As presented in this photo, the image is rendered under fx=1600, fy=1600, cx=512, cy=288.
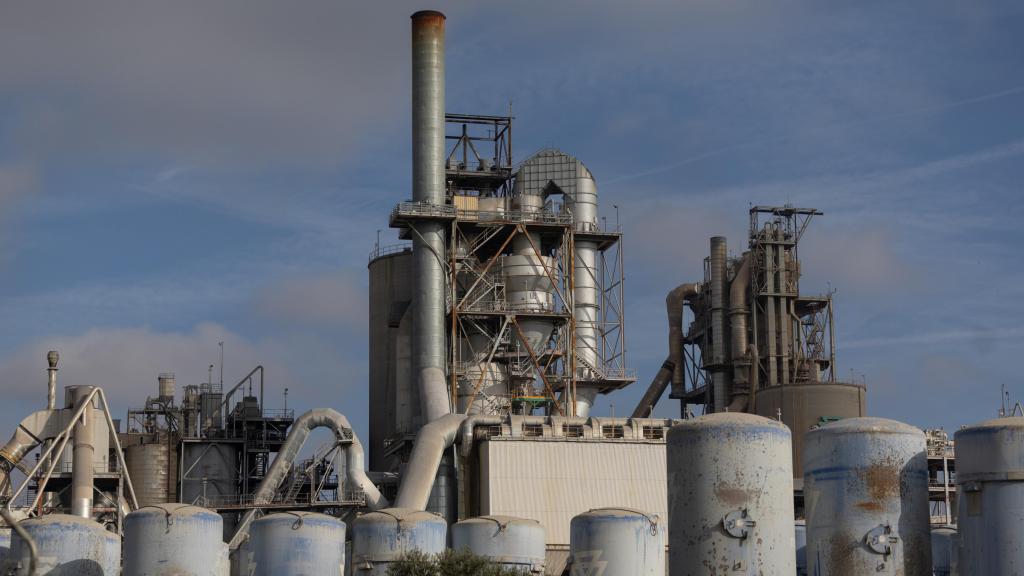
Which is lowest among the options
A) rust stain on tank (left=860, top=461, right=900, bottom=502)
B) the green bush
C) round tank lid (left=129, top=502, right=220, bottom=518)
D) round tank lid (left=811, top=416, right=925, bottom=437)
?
the green bush

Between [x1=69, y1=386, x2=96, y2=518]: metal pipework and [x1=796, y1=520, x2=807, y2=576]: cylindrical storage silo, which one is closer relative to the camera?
[x1=796, y1=520, x2=807, y2=576]: cylindrical storage silo

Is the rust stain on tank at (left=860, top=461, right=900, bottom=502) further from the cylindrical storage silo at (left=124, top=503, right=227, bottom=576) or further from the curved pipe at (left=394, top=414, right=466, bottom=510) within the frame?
the curved pipe at (left=394, top=414, right=466, bottom=510)

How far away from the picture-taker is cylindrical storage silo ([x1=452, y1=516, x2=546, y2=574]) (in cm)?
5600

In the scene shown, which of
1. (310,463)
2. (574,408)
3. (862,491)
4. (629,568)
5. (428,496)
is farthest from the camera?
(574,408)

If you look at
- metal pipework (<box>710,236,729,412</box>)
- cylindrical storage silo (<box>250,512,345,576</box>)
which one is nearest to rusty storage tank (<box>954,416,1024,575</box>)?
cylindrical storage silo (<box>250,512,345,576</box>)

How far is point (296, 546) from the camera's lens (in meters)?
53.8

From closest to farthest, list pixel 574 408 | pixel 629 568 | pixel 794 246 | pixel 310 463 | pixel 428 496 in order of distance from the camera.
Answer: pixel 629 568 → pixel 428 496 → pixel 310 463 → pixel 574 408 → pixel 794 246

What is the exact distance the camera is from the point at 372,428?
298ft

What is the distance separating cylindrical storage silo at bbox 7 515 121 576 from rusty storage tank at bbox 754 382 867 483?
141ft

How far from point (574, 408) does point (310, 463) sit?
15.0 metres

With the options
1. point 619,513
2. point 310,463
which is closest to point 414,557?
point 619,513

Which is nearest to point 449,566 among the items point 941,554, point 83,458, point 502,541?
point 502,541

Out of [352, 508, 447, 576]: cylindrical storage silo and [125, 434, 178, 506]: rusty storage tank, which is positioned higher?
[125, 434, 178, 506]: rusty storage tank

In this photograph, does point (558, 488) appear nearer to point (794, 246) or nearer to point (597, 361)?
point (597, 361)
